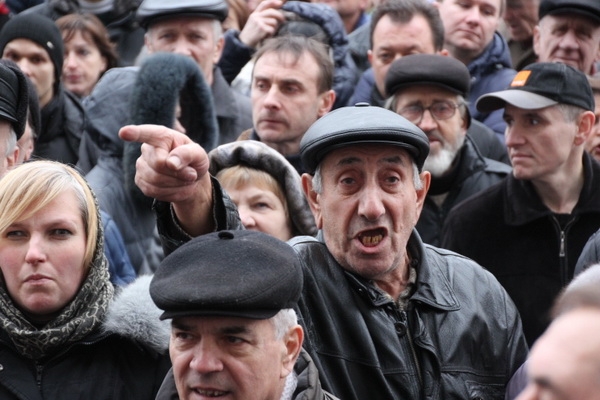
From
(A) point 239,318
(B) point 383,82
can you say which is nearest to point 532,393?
(A) point 239,318

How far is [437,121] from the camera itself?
677 centimetres

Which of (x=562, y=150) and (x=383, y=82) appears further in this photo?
(x=383, y=82)

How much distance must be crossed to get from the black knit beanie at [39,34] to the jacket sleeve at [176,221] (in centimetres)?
337

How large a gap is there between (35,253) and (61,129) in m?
3.15

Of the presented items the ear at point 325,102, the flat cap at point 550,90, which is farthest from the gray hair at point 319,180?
the ear at point 325,102

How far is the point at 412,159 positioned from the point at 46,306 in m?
1.44

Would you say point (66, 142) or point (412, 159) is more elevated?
point (412, 159)

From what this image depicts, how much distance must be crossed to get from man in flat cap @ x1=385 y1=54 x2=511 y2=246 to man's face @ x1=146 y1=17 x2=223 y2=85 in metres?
1.33

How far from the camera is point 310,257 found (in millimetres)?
4355

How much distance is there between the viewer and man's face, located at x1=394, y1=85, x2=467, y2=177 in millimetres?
6727

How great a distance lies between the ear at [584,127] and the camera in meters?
6.29

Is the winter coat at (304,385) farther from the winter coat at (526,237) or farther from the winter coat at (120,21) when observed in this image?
the winter coat at (120,21)

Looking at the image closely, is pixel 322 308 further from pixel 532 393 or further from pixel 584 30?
pixel 584 30

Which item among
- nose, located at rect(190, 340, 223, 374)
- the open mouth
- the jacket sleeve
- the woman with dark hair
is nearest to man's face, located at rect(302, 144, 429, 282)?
the open mouth
